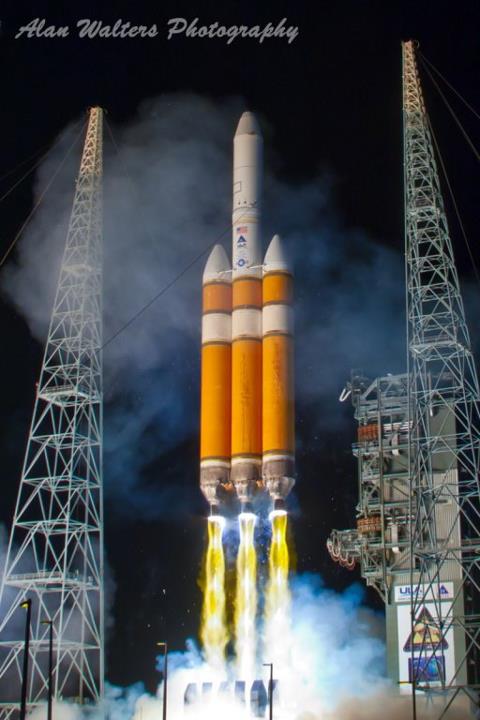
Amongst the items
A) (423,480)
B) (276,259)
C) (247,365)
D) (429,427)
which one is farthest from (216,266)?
(423,480)

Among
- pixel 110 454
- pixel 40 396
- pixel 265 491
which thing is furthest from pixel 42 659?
pixel 265 491

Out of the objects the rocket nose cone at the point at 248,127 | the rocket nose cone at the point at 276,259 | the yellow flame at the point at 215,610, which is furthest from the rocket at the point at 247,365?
the yellow flame at the point at 215,610

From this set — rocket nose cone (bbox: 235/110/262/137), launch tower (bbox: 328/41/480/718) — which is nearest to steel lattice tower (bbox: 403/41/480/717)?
launch tower (bbox: 328/41/480/718)

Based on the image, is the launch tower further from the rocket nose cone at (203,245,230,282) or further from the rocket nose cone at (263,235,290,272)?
the rocket nose cone at (203,245,230,282)

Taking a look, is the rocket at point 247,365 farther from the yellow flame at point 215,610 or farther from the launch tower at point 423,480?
the launch tower at point 423,480

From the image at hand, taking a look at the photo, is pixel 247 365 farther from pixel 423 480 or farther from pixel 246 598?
pixel 423 480

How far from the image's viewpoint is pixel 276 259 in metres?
44.8

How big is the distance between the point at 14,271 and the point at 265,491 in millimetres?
20389

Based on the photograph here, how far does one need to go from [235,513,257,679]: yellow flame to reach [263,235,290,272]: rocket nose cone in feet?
30.3

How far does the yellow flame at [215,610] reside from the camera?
44.8 meters

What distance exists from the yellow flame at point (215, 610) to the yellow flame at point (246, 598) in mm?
823

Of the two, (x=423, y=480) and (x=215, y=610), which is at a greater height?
(x=423, y=480)

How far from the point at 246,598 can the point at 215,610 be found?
1.61 metres

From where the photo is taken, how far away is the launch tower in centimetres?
4406
